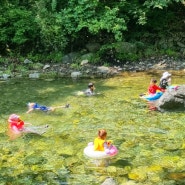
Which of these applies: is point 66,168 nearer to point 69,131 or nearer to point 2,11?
point 69,131

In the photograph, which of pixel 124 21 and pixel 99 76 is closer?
pixel 99 76

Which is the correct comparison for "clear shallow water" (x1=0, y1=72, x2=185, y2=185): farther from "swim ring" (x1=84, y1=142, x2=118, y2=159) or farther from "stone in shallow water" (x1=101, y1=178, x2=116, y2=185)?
"stone in shallow water" (x1=101, y1=178, x2=116, y2=185)

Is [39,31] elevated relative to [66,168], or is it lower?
elevated

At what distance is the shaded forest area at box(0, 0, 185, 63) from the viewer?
941 inches

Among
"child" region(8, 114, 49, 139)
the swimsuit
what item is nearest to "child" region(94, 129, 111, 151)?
"child" region(8, 114, 49, 139)

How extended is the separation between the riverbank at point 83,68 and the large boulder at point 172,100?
6939mm

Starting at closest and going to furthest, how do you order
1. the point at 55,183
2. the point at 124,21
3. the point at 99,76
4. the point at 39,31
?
the point at 55,183
the point at 99,76
the point at 124,21
the point at 39,31

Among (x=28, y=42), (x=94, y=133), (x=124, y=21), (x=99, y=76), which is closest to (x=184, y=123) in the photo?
(x=94, y=133)

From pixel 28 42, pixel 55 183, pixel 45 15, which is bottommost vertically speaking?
pixel 55 183

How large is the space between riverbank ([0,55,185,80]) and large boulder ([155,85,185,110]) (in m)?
6.94

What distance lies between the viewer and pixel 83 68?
75.9ft

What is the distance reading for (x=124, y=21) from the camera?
23.6 metres

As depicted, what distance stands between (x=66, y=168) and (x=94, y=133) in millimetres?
2772

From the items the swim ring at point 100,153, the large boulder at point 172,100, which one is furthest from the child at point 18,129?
the large boulder at point 172,100
